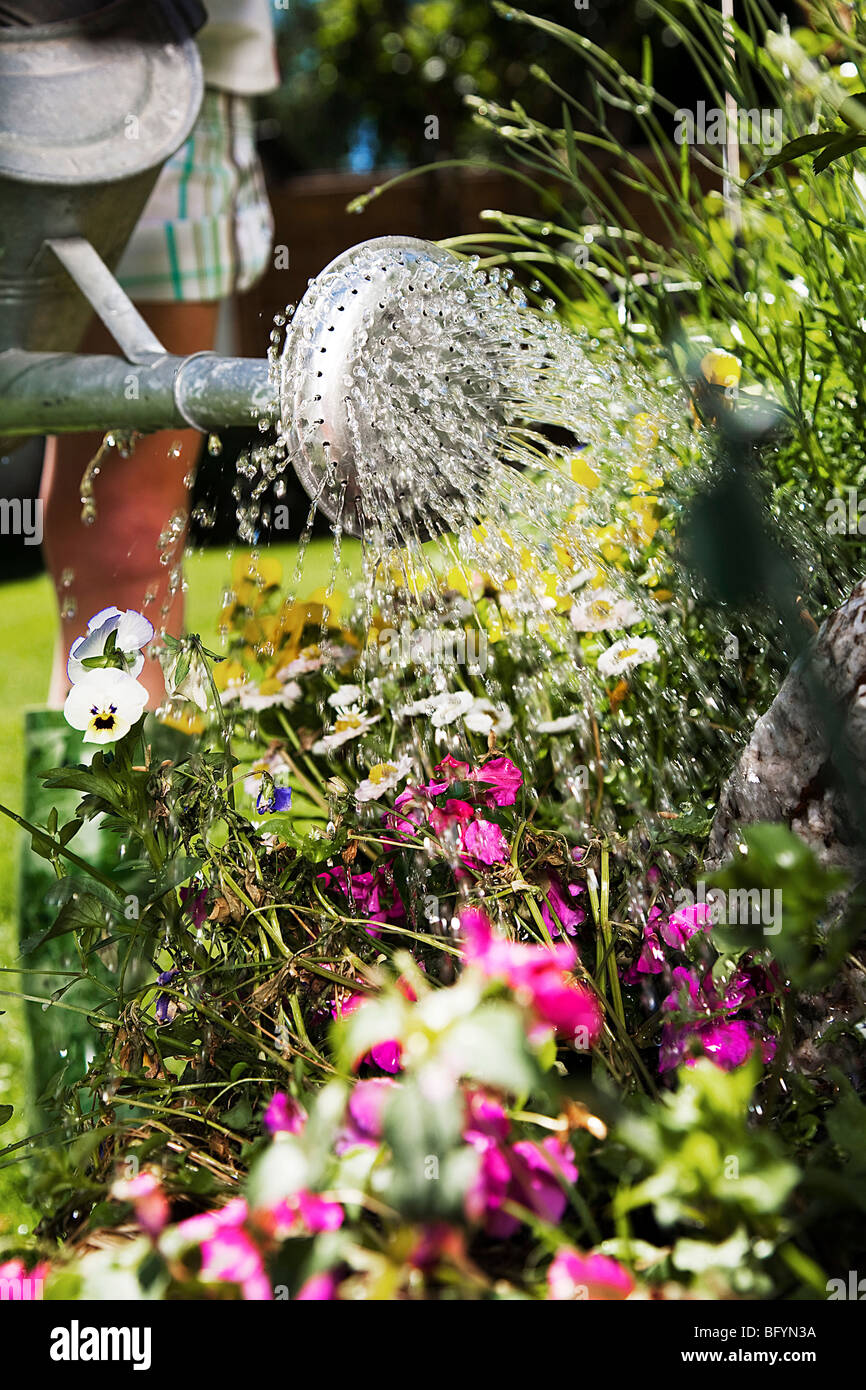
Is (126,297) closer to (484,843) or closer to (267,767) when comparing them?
(267,767)

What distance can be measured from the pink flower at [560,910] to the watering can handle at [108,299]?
573mm

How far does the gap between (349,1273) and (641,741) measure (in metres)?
0.69

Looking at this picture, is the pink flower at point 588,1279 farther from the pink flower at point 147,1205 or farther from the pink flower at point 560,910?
the pink flower at point 560,910

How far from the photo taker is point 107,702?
839 mm

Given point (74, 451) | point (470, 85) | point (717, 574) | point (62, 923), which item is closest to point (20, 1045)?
point (74, 451)

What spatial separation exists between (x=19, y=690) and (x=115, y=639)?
3013mm

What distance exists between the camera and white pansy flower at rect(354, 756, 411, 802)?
100 centimetres

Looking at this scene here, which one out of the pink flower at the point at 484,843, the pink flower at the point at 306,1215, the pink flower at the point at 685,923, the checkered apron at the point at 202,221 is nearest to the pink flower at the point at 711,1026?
the pink flower at the point at 685,923

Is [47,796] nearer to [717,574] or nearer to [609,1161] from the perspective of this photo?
[609,1161]

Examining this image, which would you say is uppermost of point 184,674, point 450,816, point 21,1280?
point 184,674

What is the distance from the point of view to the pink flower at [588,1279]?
0.50 meters

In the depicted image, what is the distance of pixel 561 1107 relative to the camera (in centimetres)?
56

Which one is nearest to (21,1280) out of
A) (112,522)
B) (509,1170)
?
(509,1170)

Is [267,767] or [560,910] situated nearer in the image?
[560,910]
